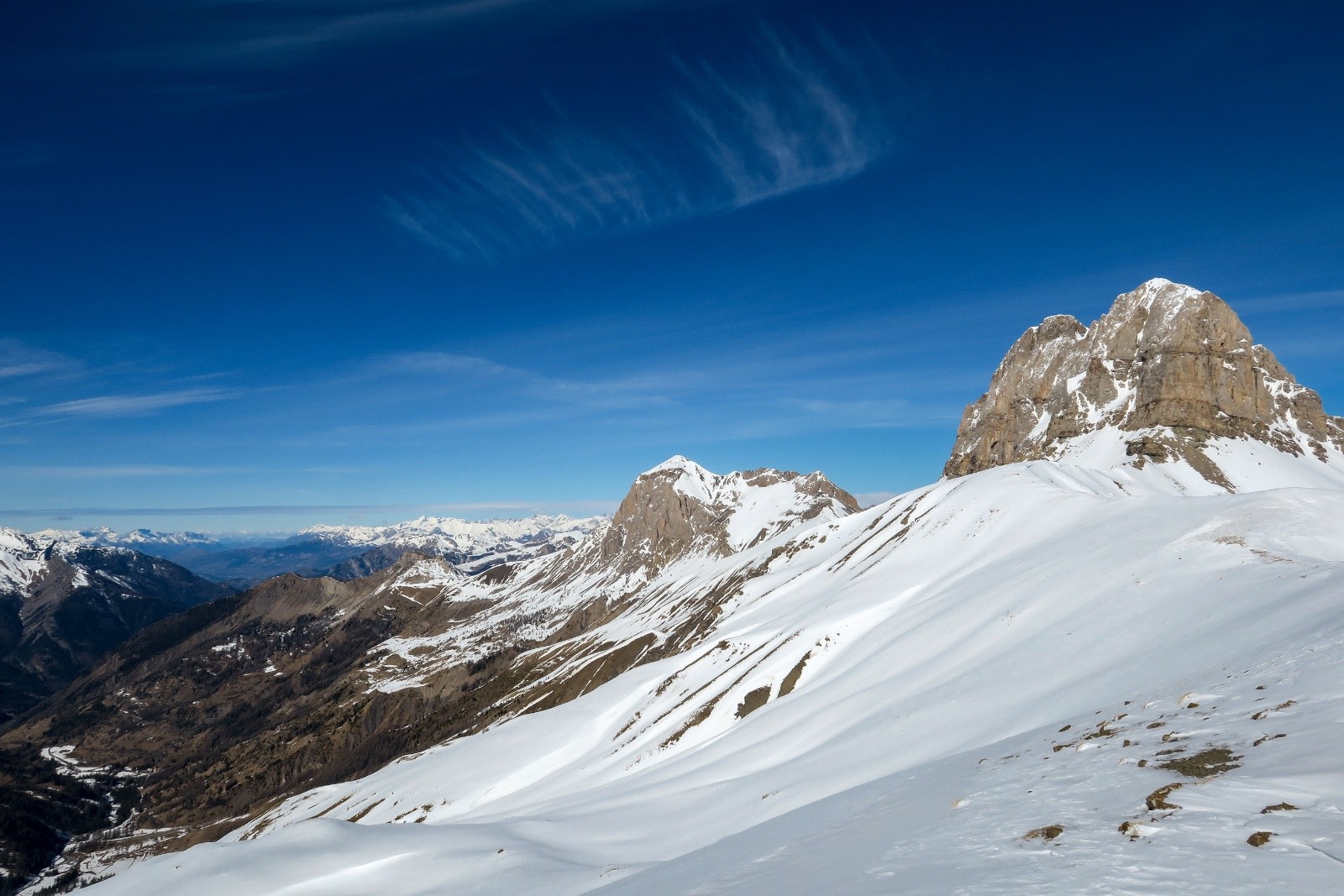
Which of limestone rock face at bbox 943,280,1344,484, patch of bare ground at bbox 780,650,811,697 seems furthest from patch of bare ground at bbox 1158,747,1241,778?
limestone rock face at bbox 943,280,1344,484

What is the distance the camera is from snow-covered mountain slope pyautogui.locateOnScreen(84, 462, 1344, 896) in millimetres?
11430

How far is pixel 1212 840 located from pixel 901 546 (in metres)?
86.0

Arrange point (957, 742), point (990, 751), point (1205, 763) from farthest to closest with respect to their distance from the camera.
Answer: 1. point (957, 742)
2. point (990, 751)
3. point (1205, 763)

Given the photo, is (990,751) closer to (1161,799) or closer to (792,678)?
(1161,799)

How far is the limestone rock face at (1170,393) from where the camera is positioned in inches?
6560

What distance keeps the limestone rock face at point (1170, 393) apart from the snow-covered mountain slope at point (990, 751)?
390ft

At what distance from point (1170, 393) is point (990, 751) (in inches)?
7305

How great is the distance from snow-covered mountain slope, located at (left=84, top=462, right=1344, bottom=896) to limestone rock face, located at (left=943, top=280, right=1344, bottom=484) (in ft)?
390

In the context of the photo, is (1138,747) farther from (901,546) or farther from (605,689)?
(605,689)

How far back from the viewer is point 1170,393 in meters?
169

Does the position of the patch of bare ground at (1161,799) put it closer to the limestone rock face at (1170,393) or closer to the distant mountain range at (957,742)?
the distant mountain range at (957,742)

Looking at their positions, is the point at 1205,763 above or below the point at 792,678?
above

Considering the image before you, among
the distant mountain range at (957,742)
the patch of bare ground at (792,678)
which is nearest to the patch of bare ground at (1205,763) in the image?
the distant mountain range at (957,742)

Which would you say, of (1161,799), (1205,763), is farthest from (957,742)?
(1161,799)
